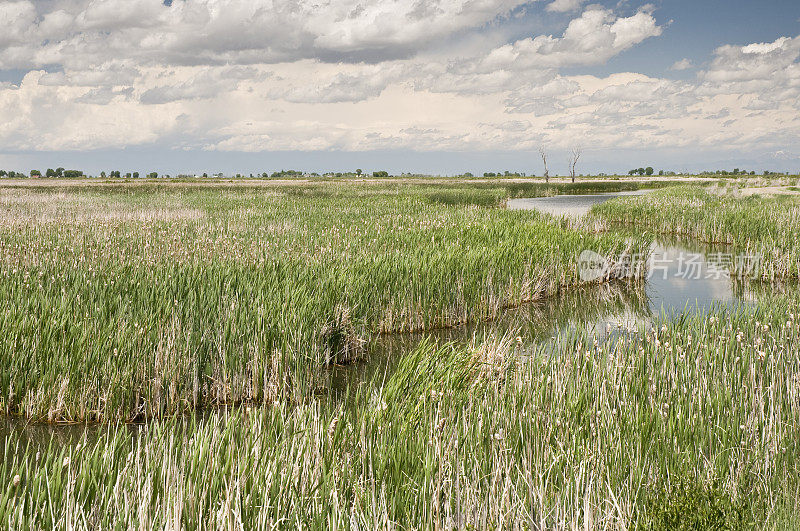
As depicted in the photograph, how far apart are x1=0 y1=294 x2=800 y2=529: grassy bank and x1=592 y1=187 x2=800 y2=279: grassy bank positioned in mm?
11858

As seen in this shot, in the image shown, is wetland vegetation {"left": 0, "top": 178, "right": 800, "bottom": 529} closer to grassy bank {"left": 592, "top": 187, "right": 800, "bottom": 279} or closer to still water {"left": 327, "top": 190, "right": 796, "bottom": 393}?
still water {"left": 327, "top": 190, "right": 796, "bottom": 393}

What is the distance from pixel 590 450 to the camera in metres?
4.16

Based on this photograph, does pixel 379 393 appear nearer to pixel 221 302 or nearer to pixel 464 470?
pixel 464 470

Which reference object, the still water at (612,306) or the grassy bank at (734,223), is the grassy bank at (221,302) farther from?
the grassy bank at (734,223)

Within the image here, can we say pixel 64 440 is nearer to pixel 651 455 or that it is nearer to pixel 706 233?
pixel 651 455

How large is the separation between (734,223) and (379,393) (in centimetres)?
2030

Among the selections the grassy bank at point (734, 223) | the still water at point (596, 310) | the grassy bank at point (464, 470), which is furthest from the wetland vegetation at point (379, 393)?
the grassy bank at point (734, 223)

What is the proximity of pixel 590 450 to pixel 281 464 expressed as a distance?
2271 mm

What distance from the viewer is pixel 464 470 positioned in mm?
3885

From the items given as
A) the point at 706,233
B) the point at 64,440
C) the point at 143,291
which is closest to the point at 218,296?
the point at 143,291

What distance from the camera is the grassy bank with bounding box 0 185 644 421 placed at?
6.39 metres

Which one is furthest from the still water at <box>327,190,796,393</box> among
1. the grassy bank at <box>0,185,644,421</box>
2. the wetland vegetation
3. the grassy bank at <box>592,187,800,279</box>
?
the grassy bank at <box>592,187,800,279</box>

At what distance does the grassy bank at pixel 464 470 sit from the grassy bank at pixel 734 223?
1186 cm

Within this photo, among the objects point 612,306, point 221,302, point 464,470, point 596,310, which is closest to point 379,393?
point 464,470
